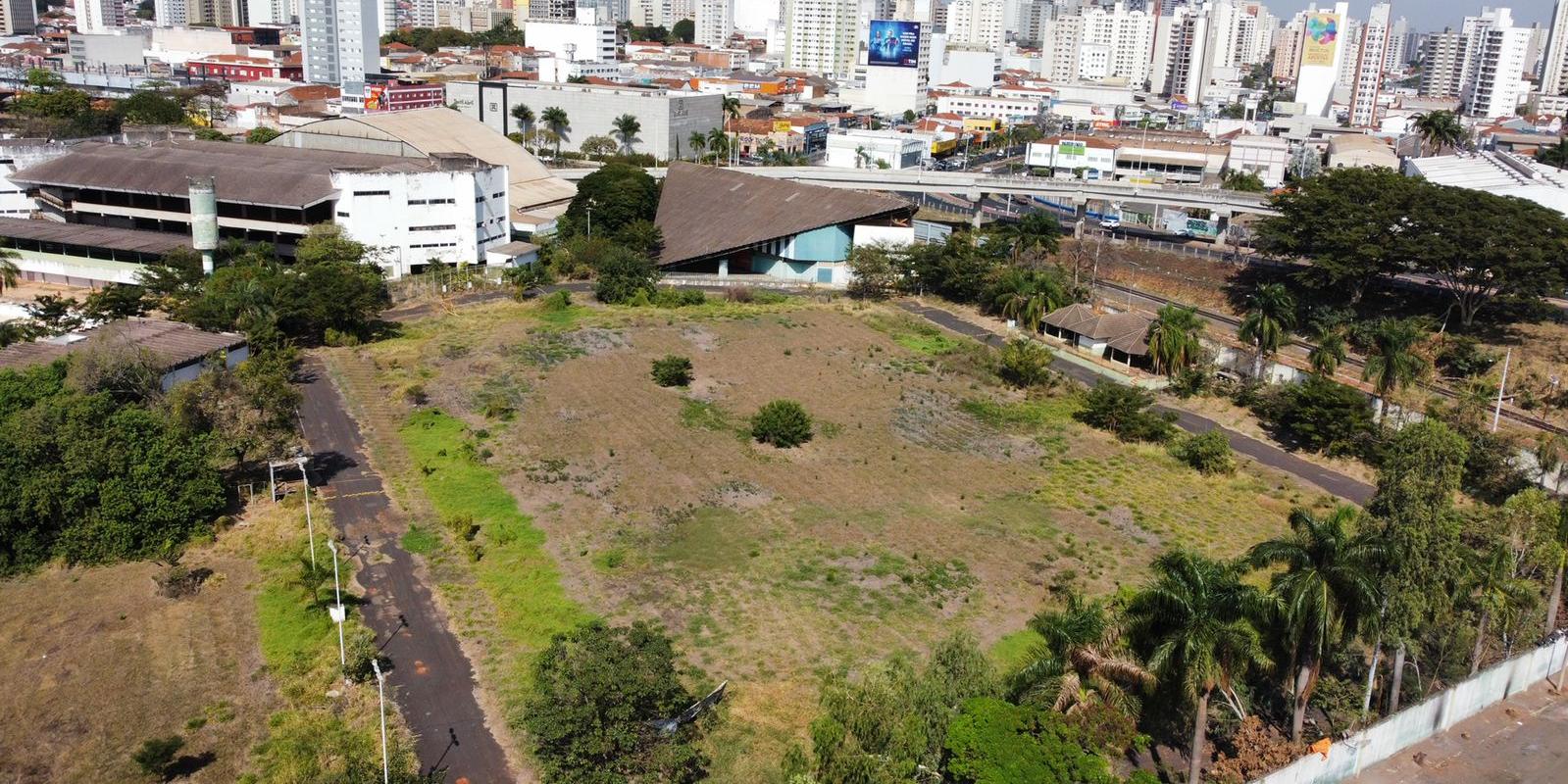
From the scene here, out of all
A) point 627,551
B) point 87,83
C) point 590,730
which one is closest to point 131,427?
point 627,551

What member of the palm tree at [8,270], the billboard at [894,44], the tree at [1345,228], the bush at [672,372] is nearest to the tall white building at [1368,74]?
the billboard at [894,44]

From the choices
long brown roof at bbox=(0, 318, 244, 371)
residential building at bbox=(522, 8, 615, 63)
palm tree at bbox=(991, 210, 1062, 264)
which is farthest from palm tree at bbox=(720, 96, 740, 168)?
long brown roof at bbox=(0, 318, 244, 371)

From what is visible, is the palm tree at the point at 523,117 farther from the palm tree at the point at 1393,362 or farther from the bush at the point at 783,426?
the palm tree at the point at 1393,362

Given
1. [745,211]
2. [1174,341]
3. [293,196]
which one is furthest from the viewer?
[745,211]

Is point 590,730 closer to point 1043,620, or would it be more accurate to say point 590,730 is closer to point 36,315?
point 1043,620

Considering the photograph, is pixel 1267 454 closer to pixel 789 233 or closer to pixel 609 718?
pixel 609 718

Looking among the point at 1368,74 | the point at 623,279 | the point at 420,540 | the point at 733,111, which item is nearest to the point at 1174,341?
the point at 623,279

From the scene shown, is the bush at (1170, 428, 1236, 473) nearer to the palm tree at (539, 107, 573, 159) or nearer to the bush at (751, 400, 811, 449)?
the bush at (751, 400, 811, 449)
